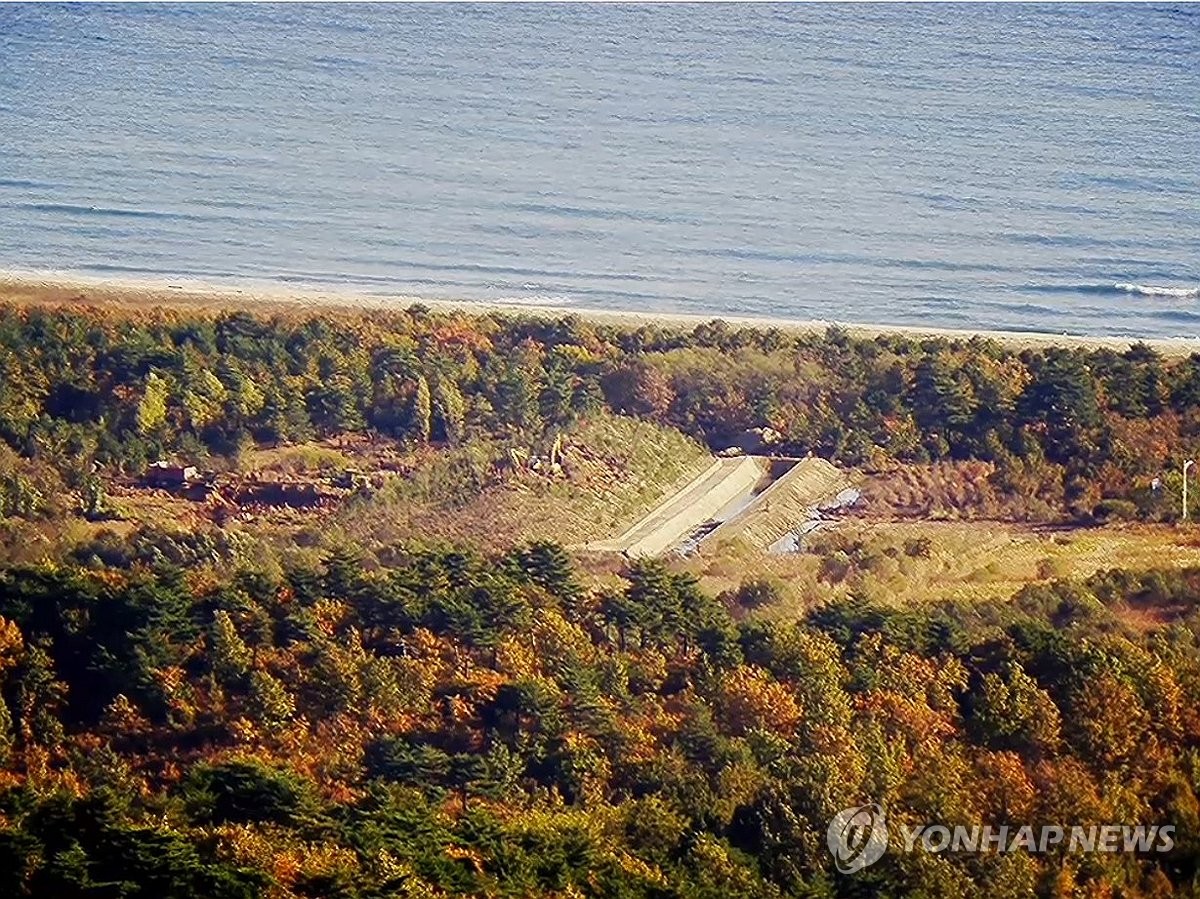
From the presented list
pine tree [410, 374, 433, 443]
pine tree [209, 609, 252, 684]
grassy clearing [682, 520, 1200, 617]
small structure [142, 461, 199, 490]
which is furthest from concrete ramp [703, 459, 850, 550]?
pine tree [209, 609, 252, 684]

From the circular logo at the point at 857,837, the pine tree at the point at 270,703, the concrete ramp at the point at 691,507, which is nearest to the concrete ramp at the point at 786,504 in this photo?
the concrete ramp at the point at 691,507

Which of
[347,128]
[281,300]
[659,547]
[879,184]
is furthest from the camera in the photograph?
[347,128]

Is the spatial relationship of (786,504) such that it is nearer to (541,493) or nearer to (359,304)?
(541,493)

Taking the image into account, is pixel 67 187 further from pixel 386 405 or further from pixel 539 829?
pixel 539 829

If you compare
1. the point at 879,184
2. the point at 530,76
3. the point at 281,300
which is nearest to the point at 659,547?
the point at 281,300

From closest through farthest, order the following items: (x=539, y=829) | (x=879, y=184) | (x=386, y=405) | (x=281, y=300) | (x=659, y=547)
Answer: (x=539, y=829) < (x=659, y=547) < (x=386, y=405) < (x=281, y=300) < (x=879, y=184)
